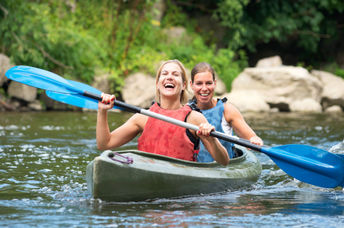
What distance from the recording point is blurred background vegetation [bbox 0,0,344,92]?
11.0 metres

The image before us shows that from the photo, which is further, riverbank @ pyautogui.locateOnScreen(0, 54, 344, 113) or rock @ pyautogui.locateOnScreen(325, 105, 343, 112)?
rock @ pyautogui.locateOnScreen(325, 105, 343, 112)

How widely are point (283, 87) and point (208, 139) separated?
9607 millimetres

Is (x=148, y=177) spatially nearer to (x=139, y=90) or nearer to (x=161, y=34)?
(x=139, y=90)

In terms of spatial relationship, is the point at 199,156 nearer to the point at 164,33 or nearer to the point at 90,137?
the point at 90,137

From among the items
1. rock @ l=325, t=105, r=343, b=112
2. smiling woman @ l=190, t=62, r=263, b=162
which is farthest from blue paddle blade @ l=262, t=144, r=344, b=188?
rock @ l=325, t=105, r=343, b=112

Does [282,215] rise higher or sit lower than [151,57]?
lower

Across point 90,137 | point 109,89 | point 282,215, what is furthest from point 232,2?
point 282,215

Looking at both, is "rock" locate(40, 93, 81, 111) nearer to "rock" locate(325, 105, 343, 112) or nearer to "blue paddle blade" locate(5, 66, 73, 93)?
"rock" locate(325, 105, 343, 112)

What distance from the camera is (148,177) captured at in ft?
11.8

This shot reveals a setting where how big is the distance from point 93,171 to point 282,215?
1196 millimetres

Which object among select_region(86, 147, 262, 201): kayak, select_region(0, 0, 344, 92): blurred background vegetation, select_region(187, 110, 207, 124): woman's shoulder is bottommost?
select_region(86, 147, 262, 201): kayak

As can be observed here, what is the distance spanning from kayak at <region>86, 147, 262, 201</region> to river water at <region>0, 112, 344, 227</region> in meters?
0.07

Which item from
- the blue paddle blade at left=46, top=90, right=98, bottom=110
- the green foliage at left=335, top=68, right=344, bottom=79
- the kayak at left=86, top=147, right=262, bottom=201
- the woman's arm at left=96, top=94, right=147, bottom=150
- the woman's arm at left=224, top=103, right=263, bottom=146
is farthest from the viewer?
the green foliage at left=335, top=68, right=344, bottom=79

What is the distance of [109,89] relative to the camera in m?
12.3
